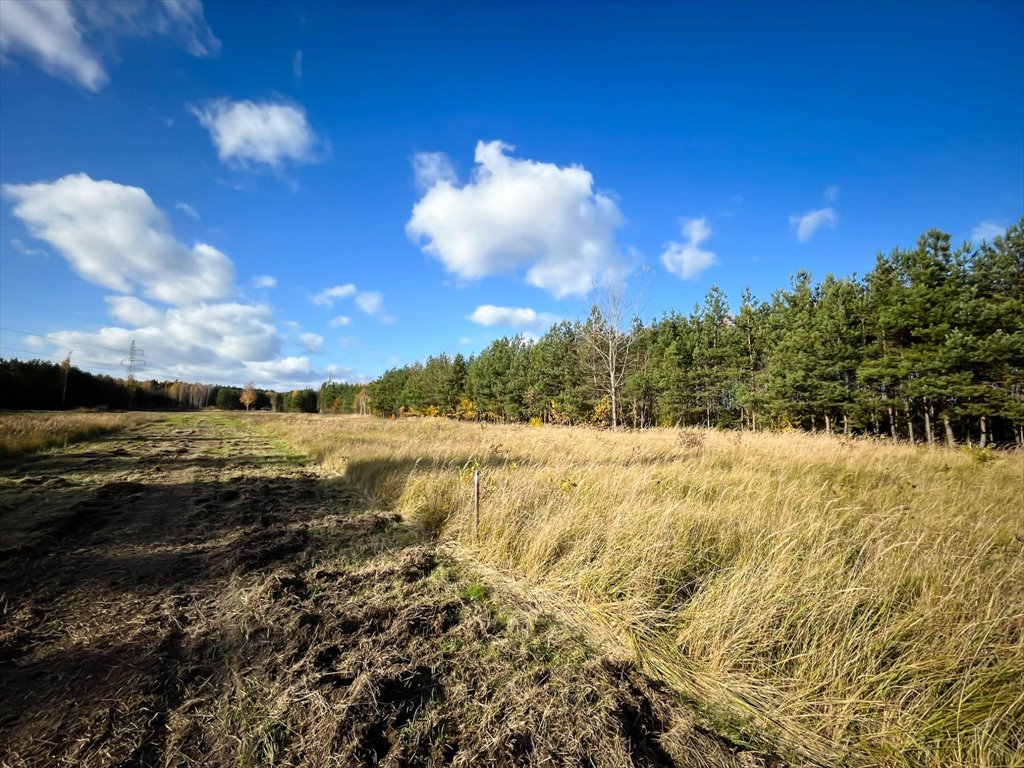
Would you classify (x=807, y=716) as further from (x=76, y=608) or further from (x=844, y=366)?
(x=844, y=366)

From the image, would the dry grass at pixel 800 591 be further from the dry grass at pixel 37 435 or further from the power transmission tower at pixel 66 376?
Answer: the power transmission tower at pixel 66 376

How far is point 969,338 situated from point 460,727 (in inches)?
1069

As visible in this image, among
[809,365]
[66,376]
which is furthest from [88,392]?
[809,365]

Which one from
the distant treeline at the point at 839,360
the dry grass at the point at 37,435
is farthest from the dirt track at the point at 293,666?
the distant treeline at the point at 839,360

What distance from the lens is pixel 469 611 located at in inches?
130

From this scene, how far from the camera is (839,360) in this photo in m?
23.2

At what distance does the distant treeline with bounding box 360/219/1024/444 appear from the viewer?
18188mm

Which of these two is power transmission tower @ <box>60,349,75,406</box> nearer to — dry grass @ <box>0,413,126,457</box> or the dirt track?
dry grass @ <box>0,413,126,457</box>

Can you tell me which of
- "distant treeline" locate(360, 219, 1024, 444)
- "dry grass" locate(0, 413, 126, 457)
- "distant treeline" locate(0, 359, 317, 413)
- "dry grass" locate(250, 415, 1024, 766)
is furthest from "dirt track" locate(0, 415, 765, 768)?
"distant treeline" locate(0, 359, 317, 413)

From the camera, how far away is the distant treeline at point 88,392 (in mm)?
38906

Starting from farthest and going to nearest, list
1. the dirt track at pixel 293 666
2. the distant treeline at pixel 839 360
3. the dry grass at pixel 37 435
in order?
the distant treeline at pixel 839 360
the dry grass at pixel 37 435
the dirt track at pixel 293 666

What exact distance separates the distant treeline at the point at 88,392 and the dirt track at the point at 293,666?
183 feet

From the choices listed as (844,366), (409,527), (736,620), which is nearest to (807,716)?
(736,620)

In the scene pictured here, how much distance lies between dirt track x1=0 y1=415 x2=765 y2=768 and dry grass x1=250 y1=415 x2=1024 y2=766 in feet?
1.86
